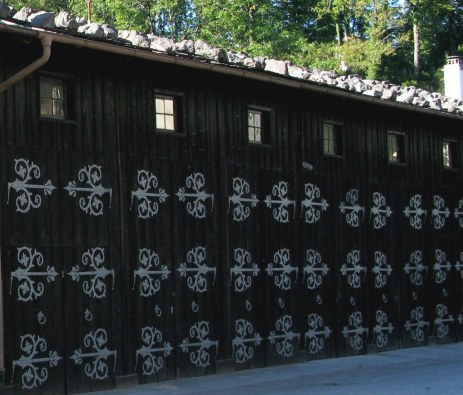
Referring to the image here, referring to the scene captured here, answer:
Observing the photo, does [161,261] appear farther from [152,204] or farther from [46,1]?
[46,1]

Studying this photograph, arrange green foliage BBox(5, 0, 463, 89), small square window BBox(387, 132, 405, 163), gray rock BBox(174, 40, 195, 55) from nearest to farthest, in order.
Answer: gray rock BBox(174, 40, 195, 55) < small square window BBox(387, 132, 405, 163) < green foliage BBox(5, 0, 463, 89)

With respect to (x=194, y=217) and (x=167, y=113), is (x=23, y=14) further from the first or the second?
(x=194, y=217)

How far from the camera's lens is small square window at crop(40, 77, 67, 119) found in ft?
47.2

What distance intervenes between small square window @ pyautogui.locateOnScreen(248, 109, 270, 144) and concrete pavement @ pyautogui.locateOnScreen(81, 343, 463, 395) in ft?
12.9

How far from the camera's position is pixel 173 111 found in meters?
16.5

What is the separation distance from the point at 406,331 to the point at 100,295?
876 centimetres

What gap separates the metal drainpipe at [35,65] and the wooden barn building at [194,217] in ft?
0.16

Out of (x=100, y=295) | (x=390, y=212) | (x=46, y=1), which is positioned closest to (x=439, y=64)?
(x=46, y=1)

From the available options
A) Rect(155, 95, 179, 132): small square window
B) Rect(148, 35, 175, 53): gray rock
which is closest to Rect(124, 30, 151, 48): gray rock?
Rect(148, 35, 175, 53): gray rock

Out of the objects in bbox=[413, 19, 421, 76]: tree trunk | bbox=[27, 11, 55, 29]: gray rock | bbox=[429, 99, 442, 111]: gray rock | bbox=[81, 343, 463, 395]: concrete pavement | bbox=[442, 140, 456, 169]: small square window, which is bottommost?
bbox=[81, 343, 463, 395]: concrete pavement

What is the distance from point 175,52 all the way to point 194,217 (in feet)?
8.75

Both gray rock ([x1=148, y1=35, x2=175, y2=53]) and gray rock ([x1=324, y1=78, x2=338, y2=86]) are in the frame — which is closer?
gray rock ([x1=148, y1=35, x2=175, y2=53])

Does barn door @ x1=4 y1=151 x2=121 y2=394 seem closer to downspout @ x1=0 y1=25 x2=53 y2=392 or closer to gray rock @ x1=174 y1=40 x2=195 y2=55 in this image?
downspout @ x1=0 y1=25 x2=53 y2=392

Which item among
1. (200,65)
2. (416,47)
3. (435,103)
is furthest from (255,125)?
(416,47)
